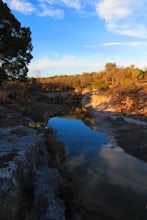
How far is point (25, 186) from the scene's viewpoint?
853 centimetres

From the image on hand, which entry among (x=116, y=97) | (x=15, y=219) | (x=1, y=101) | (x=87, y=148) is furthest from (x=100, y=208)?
(x=116, y=97)

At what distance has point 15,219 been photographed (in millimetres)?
6609

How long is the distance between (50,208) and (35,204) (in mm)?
634

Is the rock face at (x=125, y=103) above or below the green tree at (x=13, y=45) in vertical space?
below

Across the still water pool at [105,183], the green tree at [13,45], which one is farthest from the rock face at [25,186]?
the green tree at [13,45]

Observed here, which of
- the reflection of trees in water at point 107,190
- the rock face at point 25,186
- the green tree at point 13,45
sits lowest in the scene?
the reflection of trees in water at point 107,190

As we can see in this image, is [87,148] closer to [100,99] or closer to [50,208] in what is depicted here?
[50,208]

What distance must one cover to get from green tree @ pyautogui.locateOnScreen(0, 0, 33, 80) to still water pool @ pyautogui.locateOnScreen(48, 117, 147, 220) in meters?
9.07

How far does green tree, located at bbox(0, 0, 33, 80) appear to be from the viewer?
699 inches

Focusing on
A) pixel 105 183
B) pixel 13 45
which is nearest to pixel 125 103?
pixel 13 45

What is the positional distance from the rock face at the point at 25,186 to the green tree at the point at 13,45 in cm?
965

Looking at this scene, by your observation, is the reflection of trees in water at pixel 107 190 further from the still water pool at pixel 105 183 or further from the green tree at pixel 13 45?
the green tree at pixel 13 45

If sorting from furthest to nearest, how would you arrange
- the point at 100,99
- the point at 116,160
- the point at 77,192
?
the point at 100,99
the point at 116,160
the point at 77,192

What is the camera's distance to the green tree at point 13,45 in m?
17.8
